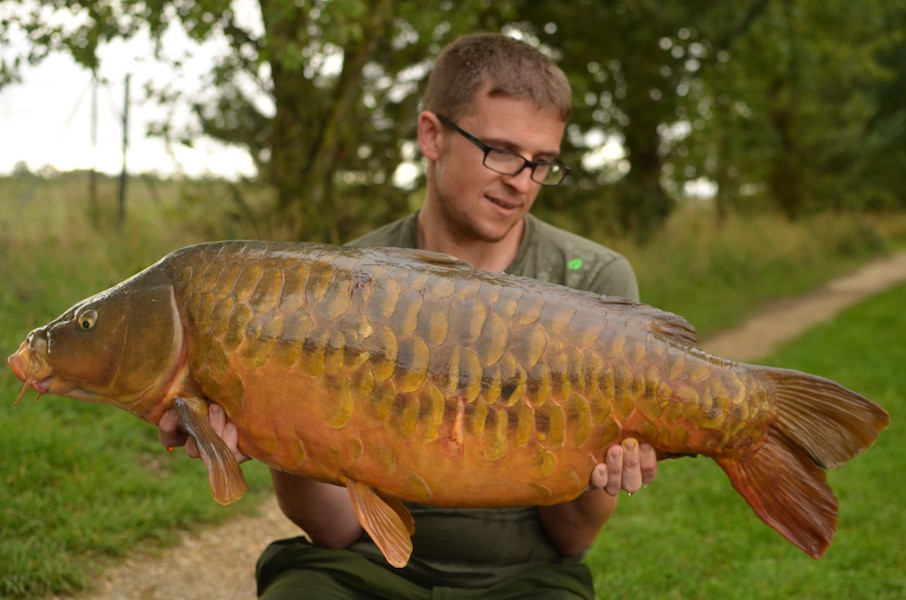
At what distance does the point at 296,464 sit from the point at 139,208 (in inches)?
220

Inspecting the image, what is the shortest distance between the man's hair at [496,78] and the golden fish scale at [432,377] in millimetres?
693

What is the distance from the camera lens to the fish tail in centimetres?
162

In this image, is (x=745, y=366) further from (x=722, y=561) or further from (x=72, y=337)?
(x=722, y=561)

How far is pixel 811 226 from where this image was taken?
16.0 m

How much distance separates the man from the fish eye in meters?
0.52

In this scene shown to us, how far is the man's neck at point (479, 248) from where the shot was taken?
2.23m

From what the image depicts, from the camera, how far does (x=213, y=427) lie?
158 cm

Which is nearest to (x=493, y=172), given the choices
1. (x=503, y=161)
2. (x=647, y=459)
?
(x=503, y=161)

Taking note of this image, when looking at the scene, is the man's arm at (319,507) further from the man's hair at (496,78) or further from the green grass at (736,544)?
the green grass at (736,544)

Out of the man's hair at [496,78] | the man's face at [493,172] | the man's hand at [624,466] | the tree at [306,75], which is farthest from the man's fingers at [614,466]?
the tree at [306,75]

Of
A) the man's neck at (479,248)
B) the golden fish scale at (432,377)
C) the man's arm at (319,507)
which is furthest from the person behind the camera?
the man's neck at (479,248)

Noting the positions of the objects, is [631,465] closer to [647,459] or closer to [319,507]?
[647,459]

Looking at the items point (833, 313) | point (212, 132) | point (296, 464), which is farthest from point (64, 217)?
point (833, 313)

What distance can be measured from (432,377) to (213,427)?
0.39m
